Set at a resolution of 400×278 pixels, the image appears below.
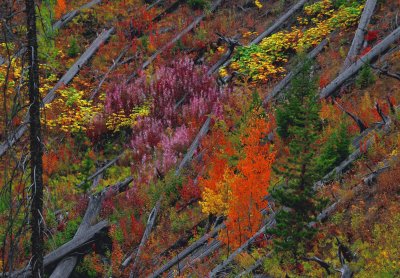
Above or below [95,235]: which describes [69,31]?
above

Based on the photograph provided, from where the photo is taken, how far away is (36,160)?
15.9 ft

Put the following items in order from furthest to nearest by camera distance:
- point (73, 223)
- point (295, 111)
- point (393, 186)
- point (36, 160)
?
1. point (73, 223)
2. point (295, 111)
3. point (393, 186)
4. point (36, 160)

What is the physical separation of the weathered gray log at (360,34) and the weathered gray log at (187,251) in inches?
210

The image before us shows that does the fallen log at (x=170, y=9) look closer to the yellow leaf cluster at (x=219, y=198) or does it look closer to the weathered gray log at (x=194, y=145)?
the weathered gray log at (x=194, y=145)

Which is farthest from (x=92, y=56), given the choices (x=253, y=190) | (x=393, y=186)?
(x=393, y=186)

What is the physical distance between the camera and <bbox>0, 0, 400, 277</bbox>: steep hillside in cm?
586

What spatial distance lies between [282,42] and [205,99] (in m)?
2.83

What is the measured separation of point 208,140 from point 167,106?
7.63ft

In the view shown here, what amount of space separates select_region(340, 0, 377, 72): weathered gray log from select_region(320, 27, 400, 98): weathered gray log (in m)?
0.28

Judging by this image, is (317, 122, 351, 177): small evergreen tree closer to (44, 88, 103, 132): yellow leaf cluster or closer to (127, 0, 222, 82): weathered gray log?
(44, 88, 103, 132): yellow leaf cluster

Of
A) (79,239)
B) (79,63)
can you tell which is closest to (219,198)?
(79,239)

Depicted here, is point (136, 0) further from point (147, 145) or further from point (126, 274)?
point (126, 274)

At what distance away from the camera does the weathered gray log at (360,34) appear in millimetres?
10617

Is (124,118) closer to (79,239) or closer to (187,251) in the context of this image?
(79,239)
